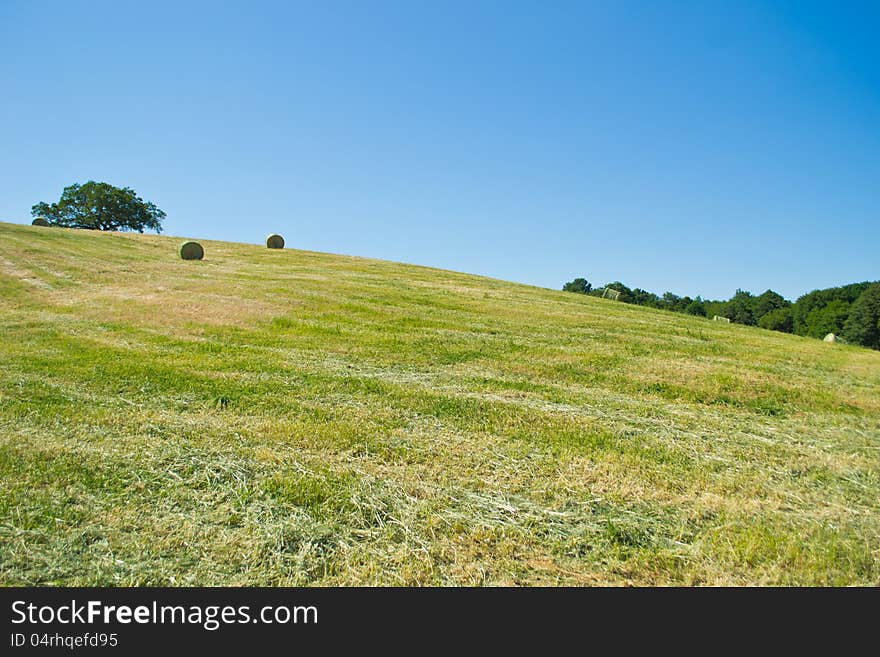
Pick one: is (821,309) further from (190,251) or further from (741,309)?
(190,251)

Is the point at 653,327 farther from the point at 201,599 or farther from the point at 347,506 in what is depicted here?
the point at 201,599

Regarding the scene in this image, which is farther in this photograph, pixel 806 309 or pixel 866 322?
pixel 806 309

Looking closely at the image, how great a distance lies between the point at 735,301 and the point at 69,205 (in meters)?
133

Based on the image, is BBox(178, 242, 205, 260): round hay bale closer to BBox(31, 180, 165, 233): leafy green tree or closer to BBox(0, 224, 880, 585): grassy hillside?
BBox(0, 224, 880, 585): grassy hillside

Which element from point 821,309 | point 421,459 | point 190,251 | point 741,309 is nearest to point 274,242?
point 190,251

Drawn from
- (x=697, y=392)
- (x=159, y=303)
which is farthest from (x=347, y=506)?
(x=159, y=303)

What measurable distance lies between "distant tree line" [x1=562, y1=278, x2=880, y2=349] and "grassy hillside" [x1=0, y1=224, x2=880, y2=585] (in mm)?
54189

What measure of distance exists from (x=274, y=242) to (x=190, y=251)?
1191 centimetres

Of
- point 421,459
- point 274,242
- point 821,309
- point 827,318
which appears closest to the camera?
point 421,459

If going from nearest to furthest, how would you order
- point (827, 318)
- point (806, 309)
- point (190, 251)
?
1. point (190, 251)
2. point (827, 318)
3. point (806, 309)

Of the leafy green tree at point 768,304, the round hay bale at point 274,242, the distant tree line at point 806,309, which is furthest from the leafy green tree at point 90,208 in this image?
the leafy green tree at point 768,304

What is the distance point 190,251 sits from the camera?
96.5ft

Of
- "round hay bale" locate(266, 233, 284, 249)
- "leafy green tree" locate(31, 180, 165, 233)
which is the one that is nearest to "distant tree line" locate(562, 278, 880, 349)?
"round hay bale" locate(266, 233, 284, 249)

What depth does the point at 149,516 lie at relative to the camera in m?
3.96
